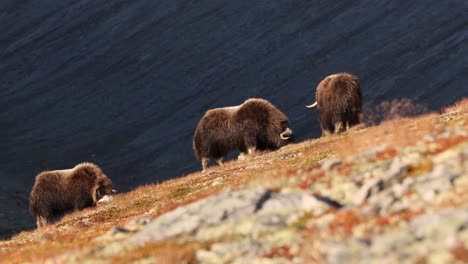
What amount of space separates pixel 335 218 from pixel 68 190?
19975mm

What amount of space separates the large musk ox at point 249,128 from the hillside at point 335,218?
708 inches

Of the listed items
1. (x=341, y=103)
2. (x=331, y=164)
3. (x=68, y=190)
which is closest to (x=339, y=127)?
(x=341, y=103)

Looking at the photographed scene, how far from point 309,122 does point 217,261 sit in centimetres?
9355

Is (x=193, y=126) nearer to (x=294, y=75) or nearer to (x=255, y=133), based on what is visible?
(x=294, y=75)

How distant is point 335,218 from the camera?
831 centimetres

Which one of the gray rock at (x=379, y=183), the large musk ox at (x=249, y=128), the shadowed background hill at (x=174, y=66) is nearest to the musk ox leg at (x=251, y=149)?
the large musk ox at (x=249, y=128)

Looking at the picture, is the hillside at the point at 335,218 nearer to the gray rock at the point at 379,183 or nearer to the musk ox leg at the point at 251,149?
the gray rock at the point at 379,183

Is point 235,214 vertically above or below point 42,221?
above

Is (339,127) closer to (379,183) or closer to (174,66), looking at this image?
(379,183)

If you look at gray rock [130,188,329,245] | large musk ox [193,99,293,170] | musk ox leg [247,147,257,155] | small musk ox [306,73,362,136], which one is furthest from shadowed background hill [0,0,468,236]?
gray rock [130,188,329,245]

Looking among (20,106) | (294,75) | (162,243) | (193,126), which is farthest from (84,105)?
(162,243)

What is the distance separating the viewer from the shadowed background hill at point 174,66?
4067 inches

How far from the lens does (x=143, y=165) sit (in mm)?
98562

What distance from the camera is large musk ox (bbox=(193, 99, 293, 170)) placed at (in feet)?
98.0
